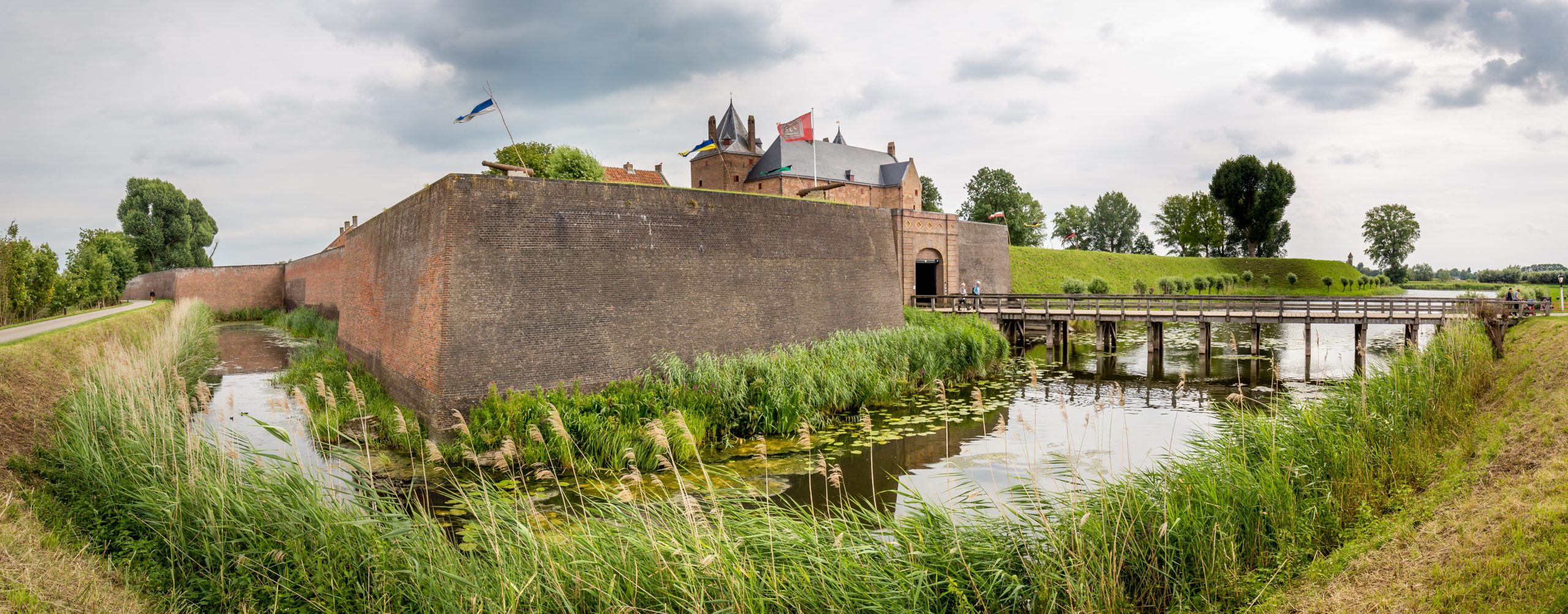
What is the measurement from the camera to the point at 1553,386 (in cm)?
777

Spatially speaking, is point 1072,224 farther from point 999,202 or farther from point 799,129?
point 799,129

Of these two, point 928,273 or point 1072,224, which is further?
point 1072,224

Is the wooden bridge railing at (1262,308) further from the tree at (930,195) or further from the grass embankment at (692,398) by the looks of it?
the tree at (930,195)

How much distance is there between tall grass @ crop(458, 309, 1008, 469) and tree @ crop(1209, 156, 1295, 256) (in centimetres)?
4798

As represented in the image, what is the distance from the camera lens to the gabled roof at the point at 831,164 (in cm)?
3725

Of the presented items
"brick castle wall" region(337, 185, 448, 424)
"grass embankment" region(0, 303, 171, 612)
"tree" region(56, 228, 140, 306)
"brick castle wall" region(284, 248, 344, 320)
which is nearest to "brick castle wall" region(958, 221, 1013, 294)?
"brick castle wall" region(337, 185, 448, 424)

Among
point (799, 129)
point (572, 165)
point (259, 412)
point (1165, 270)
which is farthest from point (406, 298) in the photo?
point (1165, 270)

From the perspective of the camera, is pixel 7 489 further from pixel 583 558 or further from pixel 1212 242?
pixel 1212 242

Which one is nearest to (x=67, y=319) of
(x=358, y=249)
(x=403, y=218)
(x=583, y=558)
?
(x=358, y=249)

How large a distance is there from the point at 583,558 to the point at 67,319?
67.7ft

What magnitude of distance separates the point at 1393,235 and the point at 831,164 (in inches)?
2265

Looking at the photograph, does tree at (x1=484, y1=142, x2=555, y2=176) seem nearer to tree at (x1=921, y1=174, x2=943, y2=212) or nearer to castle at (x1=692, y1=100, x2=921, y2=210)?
castle at (x1=692, y1=100, x2=921, y2=210)

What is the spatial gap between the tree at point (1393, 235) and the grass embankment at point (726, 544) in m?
75.9

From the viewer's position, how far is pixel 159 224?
1825 inches
